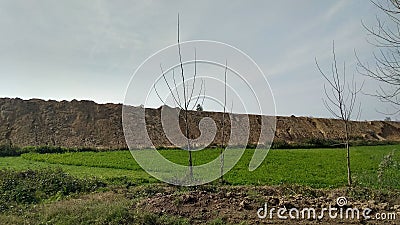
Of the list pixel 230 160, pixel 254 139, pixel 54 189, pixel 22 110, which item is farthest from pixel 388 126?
pixel 54 189

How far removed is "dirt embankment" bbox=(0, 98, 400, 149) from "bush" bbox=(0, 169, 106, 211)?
17.0 meters

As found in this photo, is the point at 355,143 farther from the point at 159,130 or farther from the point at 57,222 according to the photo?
the point at 57,222

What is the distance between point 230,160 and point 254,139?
16777mm

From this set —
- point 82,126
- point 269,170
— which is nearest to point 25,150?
point 82,126

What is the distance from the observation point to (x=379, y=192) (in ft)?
28.4

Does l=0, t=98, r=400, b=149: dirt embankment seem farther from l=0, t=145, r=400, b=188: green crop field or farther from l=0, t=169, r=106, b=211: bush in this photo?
l=0, t=169, r=106, b=211: bush

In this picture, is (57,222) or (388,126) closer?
(57,222)

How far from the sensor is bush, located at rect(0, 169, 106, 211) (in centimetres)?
920

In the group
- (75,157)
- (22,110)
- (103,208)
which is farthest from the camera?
(22,110)

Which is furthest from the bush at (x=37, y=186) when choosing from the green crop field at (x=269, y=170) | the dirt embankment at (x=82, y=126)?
the dirt embankment at (x=82, y=126)

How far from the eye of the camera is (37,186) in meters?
10.0

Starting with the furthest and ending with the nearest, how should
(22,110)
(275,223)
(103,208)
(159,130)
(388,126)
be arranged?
1. (388,126)
2. (22,110)
3. (159,130)
4. (103,208)
5. (275,223)

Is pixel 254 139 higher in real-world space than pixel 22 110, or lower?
lower

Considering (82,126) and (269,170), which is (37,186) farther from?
(82,126)
